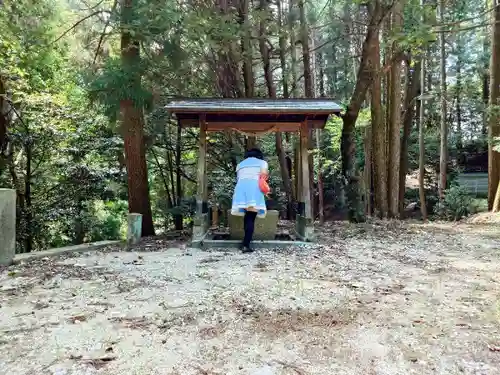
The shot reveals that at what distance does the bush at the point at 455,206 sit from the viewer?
1385 cm

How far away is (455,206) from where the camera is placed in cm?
1402

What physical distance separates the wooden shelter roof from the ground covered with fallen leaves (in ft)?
7.19

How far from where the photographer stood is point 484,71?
18.8 meters

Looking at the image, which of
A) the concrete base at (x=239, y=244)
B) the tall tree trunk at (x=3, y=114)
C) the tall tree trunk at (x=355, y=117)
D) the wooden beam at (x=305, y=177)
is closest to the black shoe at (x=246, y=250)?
the concrete base at (x=239, y=244)

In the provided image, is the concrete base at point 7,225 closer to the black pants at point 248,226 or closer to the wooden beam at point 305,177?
the black pants at point 248,226

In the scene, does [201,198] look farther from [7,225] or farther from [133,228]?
[7,225]

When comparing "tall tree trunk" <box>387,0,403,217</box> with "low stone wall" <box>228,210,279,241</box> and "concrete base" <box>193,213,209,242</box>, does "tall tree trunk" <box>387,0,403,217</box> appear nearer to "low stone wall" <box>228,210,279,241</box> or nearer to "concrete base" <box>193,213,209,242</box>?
"low stone wall" <box>228,210,279,241</box>

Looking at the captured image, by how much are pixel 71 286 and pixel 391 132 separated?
863cm

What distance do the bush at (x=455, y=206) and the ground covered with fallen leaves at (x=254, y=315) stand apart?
9.57 meters

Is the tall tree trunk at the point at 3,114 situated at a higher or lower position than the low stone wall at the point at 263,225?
higher

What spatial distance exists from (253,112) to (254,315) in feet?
12.6

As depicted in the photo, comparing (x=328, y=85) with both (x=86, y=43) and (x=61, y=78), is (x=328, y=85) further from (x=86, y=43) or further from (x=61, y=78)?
(x=86, y=43)

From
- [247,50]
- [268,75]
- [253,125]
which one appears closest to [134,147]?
[253,125]

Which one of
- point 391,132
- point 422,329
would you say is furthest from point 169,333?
point 391,132
